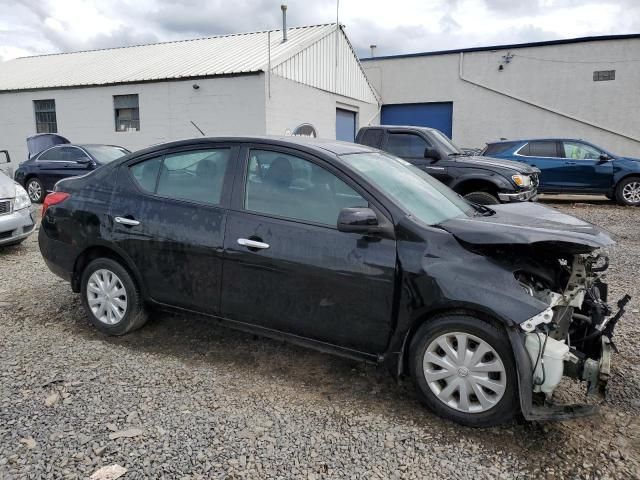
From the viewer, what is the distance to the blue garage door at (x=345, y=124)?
19.0 meters

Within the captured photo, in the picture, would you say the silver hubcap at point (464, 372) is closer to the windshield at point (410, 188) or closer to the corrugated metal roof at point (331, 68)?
the windshield at point (410, 188)

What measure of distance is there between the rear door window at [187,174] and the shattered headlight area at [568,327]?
2.12 m

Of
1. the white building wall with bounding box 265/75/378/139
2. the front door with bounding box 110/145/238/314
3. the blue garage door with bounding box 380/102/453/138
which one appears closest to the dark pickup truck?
the front door with bounding box 110/145/238/314

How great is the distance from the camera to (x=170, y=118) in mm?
16250

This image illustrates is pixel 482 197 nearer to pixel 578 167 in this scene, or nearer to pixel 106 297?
pixel 578 167

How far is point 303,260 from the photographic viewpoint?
3.17 m

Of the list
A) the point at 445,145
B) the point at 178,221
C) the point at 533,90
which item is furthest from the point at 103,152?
the point at 533,90

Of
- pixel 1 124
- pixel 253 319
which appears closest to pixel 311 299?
pixel 253 319

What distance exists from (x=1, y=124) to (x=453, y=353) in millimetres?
22688

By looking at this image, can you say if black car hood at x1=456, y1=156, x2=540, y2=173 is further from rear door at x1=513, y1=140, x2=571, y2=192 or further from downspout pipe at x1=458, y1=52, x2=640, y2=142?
downspout pipe at x1=458, y1=52, x2=640, y2=142

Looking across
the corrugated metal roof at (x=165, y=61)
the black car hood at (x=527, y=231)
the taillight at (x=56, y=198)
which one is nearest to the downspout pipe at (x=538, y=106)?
the corrugated metal roof at (x=165, y=61)

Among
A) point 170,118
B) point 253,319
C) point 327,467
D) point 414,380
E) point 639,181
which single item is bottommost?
point 327,467

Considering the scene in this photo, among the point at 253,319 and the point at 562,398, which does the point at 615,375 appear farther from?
the point at 253,319

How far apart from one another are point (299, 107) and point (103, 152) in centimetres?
632
